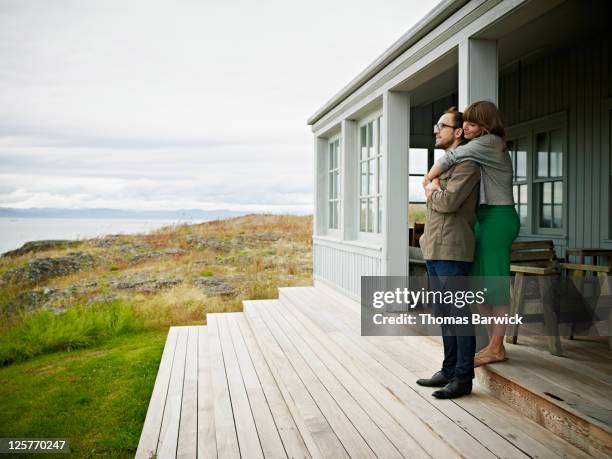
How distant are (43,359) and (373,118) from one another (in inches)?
205

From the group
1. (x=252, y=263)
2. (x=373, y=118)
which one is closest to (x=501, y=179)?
(x=373, y=118)

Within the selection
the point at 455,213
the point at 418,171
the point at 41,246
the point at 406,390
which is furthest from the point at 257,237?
the point at 455,213

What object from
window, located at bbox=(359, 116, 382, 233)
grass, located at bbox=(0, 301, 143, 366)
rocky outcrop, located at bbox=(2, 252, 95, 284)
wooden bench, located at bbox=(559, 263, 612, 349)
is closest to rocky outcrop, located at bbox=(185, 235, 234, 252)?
rocky outcrop, located at bbox=(2, 252, 95, 284)

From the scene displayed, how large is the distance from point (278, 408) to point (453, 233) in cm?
157

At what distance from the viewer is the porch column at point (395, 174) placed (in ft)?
15.6

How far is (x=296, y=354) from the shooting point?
410 cm

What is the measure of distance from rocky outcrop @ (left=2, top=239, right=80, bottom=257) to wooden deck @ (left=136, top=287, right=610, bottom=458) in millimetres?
14313

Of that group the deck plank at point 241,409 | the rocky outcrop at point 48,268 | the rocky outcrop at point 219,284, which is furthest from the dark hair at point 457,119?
the rocky outcrop at point 48,268

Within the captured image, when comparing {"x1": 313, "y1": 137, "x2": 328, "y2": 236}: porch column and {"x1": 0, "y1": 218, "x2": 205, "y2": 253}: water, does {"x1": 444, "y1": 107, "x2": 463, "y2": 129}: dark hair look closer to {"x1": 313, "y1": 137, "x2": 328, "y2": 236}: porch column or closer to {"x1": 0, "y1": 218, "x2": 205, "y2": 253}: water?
{"x1": 313, "y1": 137, "x2": 328, "y2": 236}: porch column

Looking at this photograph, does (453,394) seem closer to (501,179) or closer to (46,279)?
(501,179)

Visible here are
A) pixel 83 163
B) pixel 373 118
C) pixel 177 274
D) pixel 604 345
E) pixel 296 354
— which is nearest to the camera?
pixel 604 345

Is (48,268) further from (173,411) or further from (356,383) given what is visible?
(356,383)

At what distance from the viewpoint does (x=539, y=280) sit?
3.39 m

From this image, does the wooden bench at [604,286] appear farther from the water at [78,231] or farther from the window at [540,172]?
the water at [78,231]
